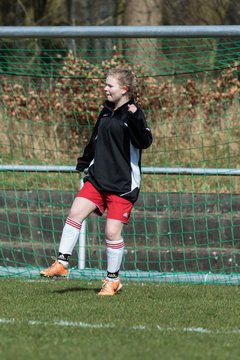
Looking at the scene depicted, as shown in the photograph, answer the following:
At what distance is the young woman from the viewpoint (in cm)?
797

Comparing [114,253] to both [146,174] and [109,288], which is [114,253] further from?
[146,174]

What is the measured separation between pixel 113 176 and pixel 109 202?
8.5 inches

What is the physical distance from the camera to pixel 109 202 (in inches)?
317

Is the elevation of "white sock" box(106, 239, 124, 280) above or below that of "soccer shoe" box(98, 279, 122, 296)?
above

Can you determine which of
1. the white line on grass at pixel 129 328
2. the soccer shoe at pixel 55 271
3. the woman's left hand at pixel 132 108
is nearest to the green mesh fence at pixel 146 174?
the soccer shoe at pixel 55 271

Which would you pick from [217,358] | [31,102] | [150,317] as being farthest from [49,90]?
[217,358]

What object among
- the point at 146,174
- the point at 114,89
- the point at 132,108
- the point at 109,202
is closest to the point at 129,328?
the point at 109,202

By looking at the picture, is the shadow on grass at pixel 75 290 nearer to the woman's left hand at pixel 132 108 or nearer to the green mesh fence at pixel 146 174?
the green mesh fence at pixel 146 174

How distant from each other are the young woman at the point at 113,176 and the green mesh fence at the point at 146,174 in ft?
6.63

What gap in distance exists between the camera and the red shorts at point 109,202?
7984mm

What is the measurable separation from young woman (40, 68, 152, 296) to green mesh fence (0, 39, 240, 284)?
2.02 meters

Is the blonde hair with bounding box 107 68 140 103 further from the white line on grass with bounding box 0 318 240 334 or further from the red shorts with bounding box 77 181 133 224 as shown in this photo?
the white line on grass with bounding box 0 318 240 334

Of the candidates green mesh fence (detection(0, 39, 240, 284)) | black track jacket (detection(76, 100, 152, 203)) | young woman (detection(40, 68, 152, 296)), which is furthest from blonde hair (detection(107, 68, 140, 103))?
green mesh fence (detection(0, 39, 240, 284))

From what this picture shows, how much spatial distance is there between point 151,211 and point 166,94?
1907 mm
